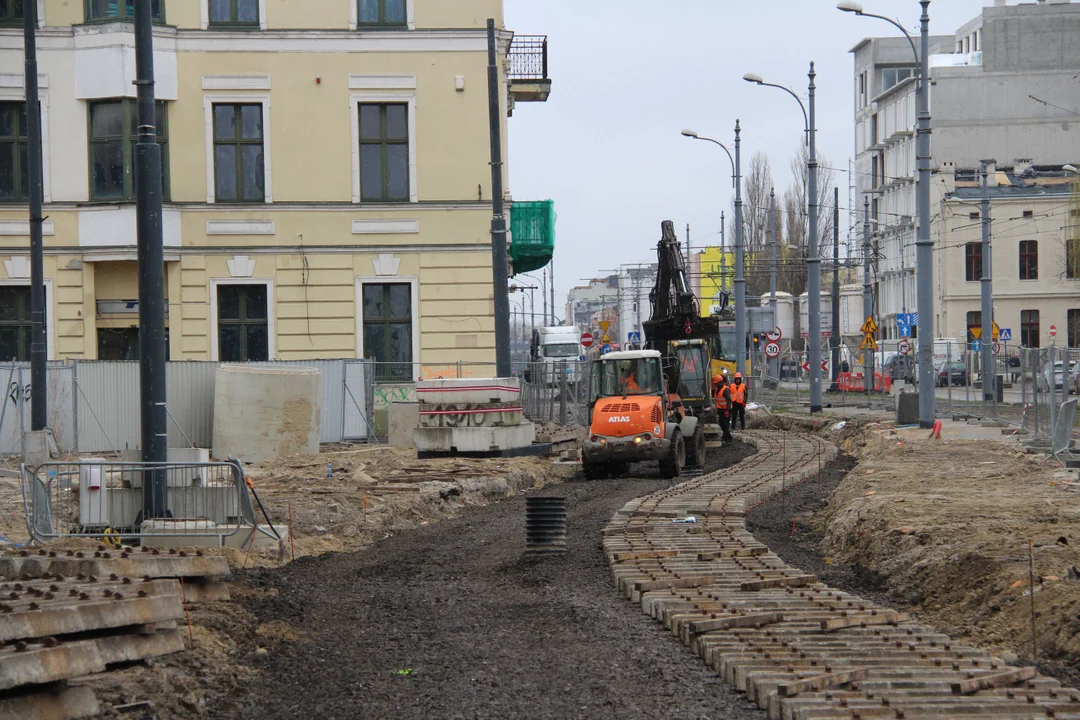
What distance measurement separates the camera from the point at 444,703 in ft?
25.7

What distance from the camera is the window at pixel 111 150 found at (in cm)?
3003

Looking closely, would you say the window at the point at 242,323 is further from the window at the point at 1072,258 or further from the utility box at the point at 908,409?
the window at the point at 1072,258

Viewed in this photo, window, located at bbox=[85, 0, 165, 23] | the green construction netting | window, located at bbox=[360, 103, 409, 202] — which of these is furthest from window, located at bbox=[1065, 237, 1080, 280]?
window, located at bbox=[85, 0, 165, 23]

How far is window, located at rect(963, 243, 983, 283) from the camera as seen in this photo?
72.0m

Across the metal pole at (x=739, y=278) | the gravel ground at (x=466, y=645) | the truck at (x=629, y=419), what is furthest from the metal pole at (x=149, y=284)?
the metal pole at (x=739, y=278)

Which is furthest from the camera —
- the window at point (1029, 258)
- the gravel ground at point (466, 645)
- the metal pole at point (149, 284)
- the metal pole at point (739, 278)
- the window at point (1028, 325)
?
the window at point (1028, 325)

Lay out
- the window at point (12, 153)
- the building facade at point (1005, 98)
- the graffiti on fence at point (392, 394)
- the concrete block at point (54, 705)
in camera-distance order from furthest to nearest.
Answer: the building facade at point (1005, 98) → the graffiti on fence at point (392, 394) → the window at point (12, 153) → the concrete block at point (54, 705)

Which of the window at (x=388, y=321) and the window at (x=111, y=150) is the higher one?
the window at (x=111, y=150)

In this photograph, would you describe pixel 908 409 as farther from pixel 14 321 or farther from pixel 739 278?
pixel 14 321

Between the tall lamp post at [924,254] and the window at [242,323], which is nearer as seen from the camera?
the tall lamp post at [924,254]

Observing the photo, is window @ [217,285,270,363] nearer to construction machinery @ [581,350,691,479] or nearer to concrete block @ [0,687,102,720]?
construction machinery @ [581,350,691,479]

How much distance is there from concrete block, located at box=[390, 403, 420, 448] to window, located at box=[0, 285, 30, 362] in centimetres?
911

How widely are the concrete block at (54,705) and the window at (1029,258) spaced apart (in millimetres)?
70866

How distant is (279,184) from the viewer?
3081cm
